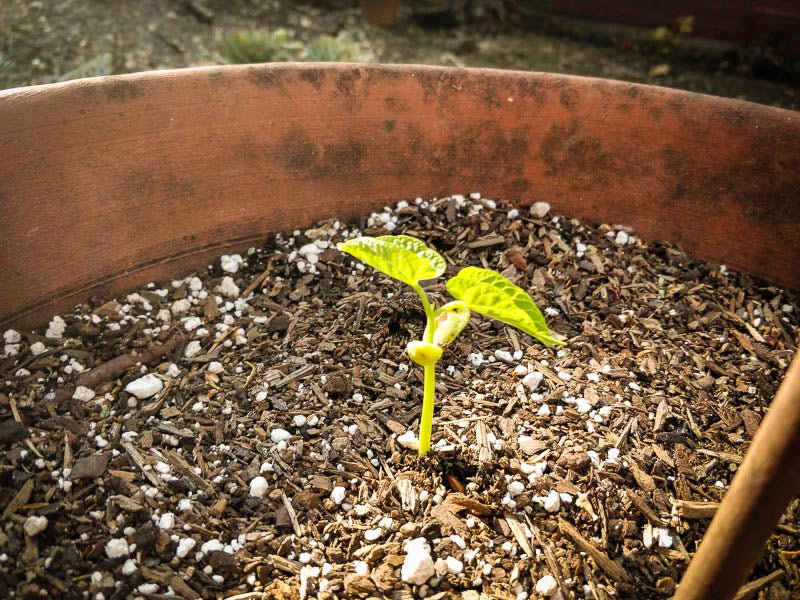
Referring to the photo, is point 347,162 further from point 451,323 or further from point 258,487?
point 258,487

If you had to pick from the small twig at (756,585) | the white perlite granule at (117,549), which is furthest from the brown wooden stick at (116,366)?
the small twig at (756,585)

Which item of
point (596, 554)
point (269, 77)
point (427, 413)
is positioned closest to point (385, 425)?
point (427, 413)

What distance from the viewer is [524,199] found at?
1.50m

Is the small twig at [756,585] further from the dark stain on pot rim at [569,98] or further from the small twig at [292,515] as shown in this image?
the dark stain on pot rim at [569,98]

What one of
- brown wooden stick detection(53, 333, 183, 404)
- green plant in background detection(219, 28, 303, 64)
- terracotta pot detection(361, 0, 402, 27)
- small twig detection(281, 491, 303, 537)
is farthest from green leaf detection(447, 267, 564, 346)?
terracotta pot detection(361, 0, 402, 27)

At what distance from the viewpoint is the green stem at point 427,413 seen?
0.95 m

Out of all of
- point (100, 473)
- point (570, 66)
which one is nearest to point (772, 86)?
point (570, 66)

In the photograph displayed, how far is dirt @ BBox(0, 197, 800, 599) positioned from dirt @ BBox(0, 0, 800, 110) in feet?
5.50

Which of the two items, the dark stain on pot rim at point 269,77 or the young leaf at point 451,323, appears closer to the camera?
the young leaf at point 451,323

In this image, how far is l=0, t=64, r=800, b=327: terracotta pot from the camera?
118 centimetres

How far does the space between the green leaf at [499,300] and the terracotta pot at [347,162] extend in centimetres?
60

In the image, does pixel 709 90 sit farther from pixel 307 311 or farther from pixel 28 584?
pixel 28 584

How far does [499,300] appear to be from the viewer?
0.89 meters

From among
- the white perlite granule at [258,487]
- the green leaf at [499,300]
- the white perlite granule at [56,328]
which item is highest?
the green leaf at [499,300]
